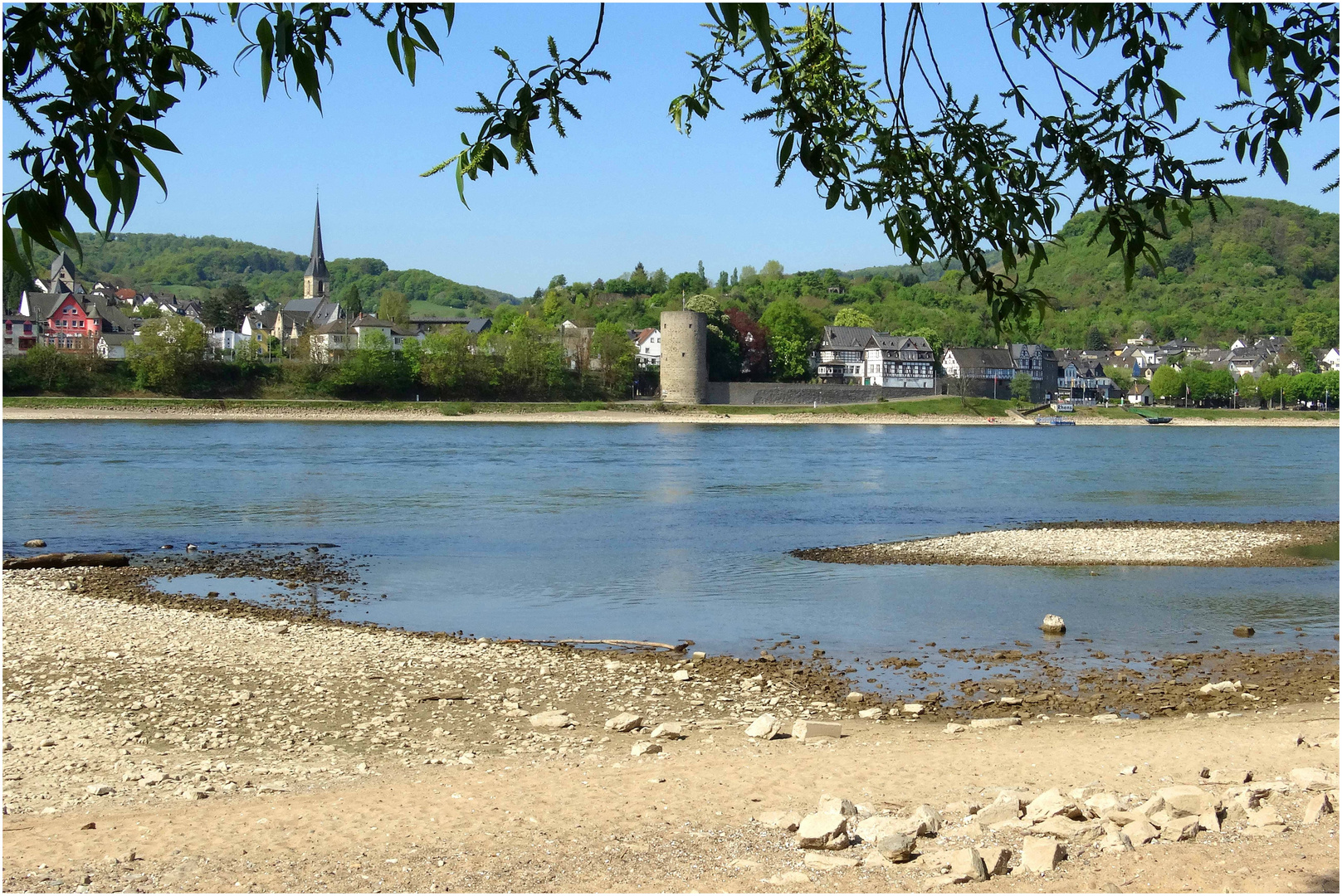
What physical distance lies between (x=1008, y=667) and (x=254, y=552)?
13946 millimetres

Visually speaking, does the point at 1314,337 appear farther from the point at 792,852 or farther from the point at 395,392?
the point at 792,852

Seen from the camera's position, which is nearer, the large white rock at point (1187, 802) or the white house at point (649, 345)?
the large white rock at point (1187, 802)

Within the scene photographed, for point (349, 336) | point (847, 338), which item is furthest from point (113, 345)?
point (847, 338)

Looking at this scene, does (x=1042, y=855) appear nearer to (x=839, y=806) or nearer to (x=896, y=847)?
(x=896, y=847)

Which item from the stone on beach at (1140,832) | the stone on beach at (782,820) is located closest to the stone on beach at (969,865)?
the stone on beach at (1140,832)

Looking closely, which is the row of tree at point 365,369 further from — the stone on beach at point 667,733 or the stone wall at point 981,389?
the stone on beach at point 667,733

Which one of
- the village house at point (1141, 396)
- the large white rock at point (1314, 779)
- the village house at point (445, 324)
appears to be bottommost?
the large white rock at point (1314, 779)

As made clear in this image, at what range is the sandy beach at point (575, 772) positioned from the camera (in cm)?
527

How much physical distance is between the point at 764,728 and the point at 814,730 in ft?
1.32

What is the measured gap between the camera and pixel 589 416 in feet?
290

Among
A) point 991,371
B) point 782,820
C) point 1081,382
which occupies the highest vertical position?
point 991,371

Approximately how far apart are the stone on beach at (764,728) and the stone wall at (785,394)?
291ft

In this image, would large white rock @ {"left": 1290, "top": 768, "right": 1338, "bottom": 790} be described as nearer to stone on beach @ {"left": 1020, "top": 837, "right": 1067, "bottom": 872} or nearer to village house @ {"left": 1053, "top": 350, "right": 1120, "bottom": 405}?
stone on beach @ {"left": 1020, "top": 837, "right": 1067, "bottom": 872}

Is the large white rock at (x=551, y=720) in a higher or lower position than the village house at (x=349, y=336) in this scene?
lower
